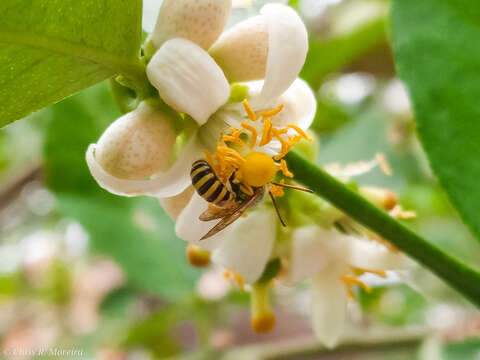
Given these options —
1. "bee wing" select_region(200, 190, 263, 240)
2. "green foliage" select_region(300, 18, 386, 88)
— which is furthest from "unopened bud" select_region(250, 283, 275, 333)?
"green foliage" select_region(300, 18, 386, 88)

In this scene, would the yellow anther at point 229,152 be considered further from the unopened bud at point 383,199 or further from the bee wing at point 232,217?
the unopened bud at point 383,199

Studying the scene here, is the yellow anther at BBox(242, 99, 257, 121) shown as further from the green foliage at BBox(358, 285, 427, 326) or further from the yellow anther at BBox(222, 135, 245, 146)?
the green foliage at BBox(358, 285, 427, 326)

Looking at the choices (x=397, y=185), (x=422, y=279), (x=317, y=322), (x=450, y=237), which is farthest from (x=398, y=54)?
(x=450, y=237)

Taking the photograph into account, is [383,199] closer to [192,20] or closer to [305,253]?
[305,253]

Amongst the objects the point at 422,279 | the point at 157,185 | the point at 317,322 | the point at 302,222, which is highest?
the point at 157,185

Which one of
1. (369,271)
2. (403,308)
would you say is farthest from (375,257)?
(403,308)

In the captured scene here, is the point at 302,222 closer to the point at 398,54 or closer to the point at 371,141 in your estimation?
the point at 398,54

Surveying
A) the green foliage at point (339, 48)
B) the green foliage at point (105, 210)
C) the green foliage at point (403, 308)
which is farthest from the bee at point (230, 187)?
the green foliage at point (403, 308)
